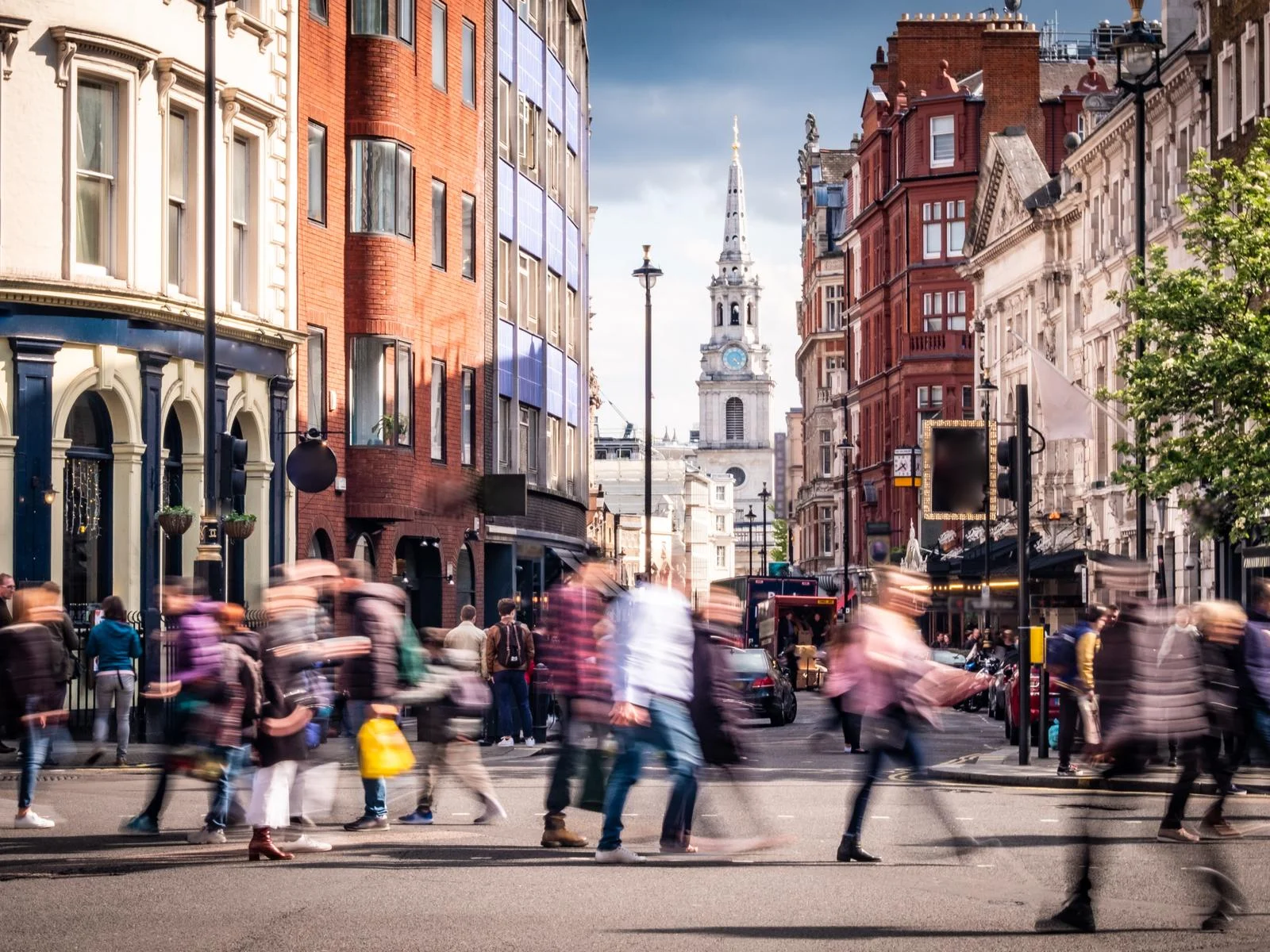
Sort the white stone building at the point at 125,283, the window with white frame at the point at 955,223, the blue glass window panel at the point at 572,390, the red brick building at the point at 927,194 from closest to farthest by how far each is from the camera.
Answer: the white stone building at the point at 125,283
the blue glass window panel at the point at 572,390
the red brick building at the point at 927,194
the window with white frame at the point at 955,223

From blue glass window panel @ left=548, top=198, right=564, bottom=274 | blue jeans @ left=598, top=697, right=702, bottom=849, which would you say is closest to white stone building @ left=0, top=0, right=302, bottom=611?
blue jeans @ left=598, top=697, right=702, bottom=849

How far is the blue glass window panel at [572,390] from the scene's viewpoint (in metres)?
50.9

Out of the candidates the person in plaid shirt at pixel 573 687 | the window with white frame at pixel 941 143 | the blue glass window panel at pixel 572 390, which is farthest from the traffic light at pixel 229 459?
the window with white frame at pixel 941 143

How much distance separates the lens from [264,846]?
46.3 feet

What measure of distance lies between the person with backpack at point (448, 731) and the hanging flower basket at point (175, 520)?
10.9m

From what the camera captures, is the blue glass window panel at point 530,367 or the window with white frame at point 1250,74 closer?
the window with white frame at point 1250,74

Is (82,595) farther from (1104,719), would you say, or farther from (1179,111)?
(1179,111)

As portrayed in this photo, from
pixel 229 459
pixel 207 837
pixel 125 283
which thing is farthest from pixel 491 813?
pixel 125 283

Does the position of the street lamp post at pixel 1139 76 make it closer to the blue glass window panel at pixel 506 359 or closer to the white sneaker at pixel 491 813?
the white sneaker at pixel 491 813

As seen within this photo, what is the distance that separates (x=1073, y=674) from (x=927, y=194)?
6948cm

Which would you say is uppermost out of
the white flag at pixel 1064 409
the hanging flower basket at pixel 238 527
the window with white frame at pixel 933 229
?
the window with white frame at pixel 933 229

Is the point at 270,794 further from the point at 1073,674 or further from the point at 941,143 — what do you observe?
the point at 941,143

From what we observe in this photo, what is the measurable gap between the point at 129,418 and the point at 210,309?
3.32 m

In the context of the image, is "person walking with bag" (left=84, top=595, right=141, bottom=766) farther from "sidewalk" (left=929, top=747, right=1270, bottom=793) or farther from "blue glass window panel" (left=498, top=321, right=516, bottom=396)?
"blue glass window panel" (left=498, top=321, right=516, bottom=396)
